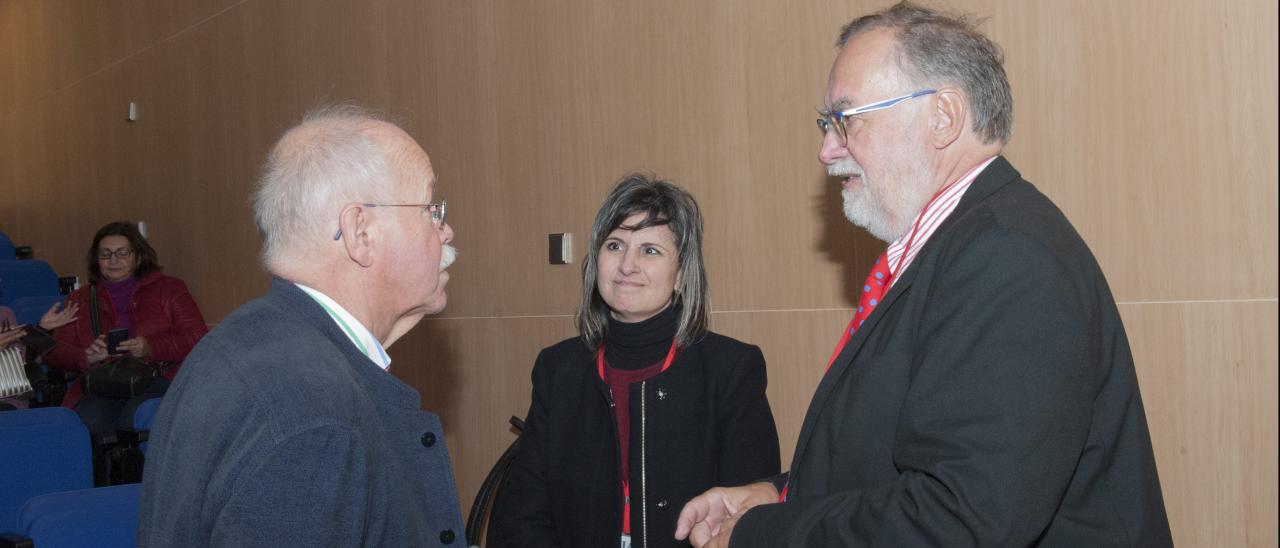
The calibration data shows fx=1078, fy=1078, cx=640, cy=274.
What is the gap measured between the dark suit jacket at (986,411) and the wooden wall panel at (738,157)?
3.64 ft

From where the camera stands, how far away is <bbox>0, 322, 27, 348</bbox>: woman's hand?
599cm

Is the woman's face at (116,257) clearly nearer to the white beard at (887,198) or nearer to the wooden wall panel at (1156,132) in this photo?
the wooden wall panel at (1156,132)

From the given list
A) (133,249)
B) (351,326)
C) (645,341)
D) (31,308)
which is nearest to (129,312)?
(133,249)

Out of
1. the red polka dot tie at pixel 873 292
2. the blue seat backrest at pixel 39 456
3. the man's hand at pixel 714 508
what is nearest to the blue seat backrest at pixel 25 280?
the blue seat backrest at pixel 39 456

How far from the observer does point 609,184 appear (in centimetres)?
430

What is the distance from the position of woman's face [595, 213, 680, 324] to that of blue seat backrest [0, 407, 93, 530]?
1979 mm

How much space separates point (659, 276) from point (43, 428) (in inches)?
86.7

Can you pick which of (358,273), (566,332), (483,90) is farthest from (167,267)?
(358,273)

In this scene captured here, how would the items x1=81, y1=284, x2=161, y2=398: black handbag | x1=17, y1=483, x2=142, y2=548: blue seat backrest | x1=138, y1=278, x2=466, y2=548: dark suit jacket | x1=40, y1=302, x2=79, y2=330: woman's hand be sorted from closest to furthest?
x1=138, y1=278, x2=466, y2=548: dark suit jacket < x1=17, y1=483, x2=142, y2=548: blue seat backrest < x1=81, y1=284, x2=161, y2=398: black handbag < x1=40, y1=302, x2=79, y2=330: woman's hand

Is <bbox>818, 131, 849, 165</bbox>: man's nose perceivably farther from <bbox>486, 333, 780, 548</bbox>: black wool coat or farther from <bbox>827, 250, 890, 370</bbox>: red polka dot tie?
<bbox>486, 333, 780, 548</bbox>: black wool coat

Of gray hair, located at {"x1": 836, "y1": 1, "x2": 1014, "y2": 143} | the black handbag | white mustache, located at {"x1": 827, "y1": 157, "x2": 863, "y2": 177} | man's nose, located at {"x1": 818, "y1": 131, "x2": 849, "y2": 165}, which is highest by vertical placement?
gray hair, located at {"x1": 836, "y1": 1, "x2": 1014, "y2": 143}

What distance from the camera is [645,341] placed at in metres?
2.88

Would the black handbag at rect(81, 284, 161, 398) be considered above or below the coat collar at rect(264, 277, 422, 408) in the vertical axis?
below

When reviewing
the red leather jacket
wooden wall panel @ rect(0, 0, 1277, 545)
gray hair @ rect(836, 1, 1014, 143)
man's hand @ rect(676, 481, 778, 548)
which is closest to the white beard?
gray hair @ rect(836, 1, 1014, 143)
